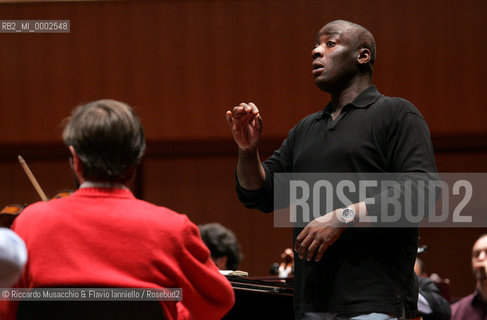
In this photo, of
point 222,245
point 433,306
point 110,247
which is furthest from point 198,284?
point 222,245

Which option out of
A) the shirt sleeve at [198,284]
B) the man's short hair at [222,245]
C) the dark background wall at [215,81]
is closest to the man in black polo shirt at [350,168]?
the shirt sleeve at [198,284]

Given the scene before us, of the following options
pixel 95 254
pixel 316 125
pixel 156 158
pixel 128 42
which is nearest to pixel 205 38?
Result: pixel 128 42

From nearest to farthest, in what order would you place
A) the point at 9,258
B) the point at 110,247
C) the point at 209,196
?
the point at 9,258
the point at 110,247
the point at 209,196

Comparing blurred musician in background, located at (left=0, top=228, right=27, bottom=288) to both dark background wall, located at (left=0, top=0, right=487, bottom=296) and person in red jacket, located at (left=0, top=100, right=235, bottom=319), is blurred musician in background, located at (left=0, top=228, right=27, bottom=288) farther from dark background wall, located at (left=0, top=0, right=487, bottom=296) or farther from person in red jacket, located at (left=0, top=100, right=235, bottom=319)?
dark background wall, located at (left=0, top=0, right=487, bottom=296)

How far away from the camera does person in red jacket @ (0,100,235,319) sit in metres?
1.41

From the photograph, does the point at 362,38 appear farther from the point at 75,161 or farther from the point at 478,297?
the point at 478,297

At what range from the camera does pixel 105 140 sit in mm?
1477

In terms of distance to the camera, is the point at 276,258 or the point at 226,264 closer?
the point at 226,264

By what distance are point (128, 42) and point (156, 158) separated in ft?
3.85

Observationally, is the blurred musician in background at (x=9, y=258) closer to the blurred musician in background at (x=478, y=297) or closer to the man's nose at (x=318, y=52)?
the man's nose at (x=318, y=52)

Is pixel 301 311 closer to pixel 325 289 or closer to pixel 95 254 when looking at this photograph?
pixel 325 289

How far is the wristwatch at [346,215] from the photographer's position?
67.2 inches

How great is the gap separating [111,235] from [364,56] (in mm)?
1053

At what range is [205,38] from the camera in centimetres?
618
